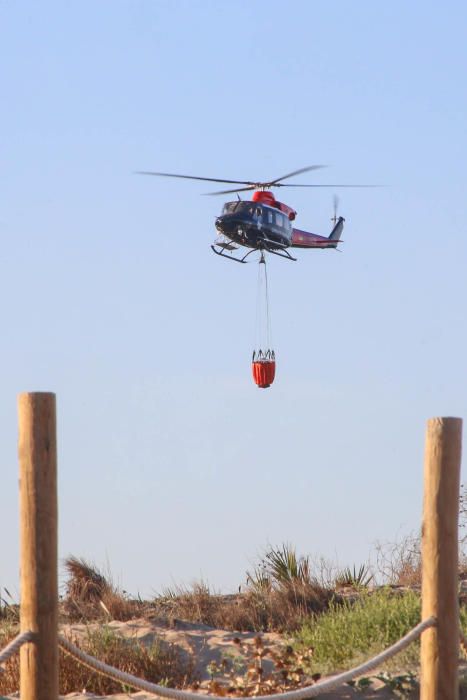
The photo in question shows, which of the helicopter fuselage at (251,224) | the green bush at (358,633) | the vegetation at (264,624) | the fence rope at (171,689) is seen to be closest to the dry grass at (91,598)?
the vegetation at (264,624)

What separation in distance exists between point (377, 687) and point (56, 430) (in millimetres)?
3677

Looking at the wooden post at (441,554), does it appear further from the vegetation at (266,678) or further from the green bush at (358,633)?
the green bush at (358,633)

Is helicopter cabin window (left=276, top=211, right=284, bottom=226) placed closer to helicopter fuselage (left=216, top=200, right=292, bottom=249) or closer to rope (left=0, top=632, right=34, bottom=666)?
helicopter fuselage (left=216, top=200, right=292, bottom=249)

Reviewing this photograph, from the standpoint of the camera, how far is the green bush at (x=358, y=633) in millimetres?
10414

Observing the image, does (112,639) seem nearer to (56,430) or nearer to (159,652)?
(159,652)

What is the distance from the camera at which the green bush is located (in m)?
10.4

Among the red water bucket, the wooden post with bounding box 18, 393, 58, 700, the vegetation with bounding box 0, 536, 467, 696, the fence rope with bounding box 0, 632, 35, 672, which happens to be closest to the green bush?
the vegetation with bounding box 0, 536, 467, 696

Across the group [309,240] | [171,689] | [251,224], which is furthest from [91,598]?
[309,240]

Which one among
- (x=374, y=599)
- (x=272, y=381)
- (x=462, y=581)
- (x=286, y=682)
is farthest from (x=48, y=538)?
(x=272, y=381)

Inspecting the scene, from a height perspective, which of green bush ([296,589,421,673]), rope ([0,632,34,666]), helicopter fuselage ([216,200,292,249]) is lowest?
green bush ([296,589,421,673])

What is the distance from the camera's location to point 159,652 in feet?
37.6

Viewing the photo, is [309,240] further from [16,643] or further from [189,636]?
[16,643]

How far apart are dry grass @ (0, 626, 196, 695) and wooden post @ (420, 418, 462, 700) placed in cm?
292

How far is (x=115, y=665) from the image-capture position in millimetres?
10977
